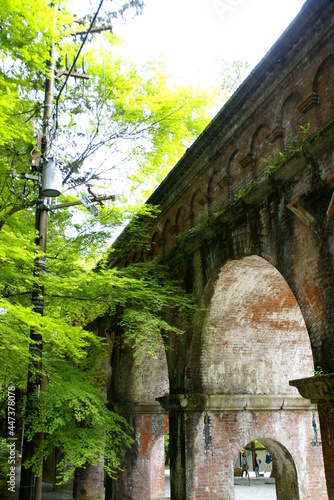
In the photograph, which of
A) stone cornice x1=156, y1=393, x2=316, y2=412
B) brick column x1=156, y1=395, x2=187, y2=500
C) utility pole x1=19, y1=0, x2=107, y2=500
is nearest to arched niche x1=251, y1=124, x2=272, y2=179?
utility pole x1=19, y1=0, x2=107, y2=500

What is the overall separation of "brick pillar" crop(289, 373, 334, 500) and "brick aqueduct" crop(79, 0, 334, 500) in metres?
0.02

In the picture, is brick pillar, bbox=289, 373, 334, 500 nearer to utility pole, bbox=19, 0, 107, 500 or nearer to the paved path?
utility pole, bbox=19, 0, 107, 500

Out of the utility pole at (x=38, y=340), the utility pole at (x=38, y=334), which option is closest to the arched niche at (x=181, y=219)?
the utility pole at (x=38, y=334)

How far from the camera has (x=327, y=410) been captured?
599cm

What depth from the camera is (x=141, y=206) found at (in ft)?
33.1

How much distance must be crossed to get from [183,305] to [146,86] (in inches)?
204

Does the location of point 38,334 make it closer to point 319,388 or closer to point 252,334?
point 319,388

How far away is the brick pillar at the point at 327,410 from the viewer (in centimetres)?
582

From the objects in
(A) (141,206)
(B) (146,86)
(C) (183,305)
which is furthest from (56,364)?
(B) (146,86)

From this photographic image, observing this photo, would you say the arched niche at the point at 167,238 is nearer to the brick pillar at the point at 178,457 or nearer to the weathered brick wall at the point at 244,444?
the brick pillar at the point at 178,457

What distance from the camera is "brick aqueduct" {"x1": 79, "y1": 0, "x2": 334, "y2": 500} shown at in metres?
6.66

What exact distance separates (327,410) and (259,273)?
4027 mm

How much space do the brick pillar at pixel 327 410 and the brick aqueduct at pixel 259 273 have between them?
0.02 meters

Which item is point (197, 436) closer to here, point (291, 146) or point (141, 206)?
point (141, 206)
